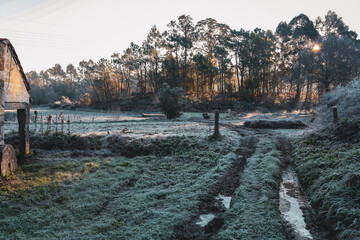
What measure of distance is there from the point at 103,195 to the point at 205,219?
3.32 m

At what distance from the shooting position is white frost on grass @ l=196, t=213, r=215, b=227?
5633mm

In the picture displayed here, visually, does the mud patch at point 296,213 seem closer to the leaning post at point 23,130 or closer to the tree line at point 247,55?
the leaning post at point 23,130

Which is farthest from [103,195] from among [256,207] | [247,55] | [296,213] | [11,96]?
[247,55]

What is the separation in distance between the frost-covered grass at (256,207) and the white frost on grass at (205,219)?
37 cm

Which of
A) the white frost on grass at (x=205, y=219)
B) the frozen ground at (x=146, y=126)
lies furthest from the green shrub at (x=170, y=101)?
the white frost on grass at (x=205, y=219)

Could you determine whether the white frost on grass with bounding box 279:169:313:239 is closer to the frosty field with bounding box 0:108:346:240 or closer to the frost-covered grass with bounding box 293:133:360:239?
the frosty field with bounding box 0:108:346:240

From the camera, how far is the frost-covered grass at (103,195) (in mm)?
5324

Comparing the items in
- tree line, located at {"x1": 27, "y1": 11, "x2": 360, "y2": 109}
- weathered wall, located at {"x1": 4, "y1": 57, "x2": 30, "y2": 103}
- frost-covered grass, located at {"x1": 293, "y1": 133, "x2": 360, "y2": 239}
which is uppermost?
tree line, located at {"x1": 27, "y1": 11, "x2": 360, "y2": 109}

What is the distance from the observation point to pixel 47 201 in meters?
6.75

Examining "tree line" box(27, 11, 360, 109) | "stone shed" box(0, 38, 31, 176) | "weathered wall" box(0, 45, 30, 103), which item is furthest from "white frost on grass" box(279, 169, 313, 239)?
"tree line" box(27, 11, 360, 109)

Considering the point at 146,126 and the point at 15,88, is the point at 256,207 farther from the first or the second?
the point at 146,126

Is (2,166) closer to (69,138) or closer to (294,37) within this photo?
(69,138)

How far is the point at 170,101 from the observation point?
30438 millimetres

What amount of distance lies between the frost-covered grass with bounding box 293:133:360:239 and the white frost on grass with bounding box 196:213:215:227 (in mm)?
2700
